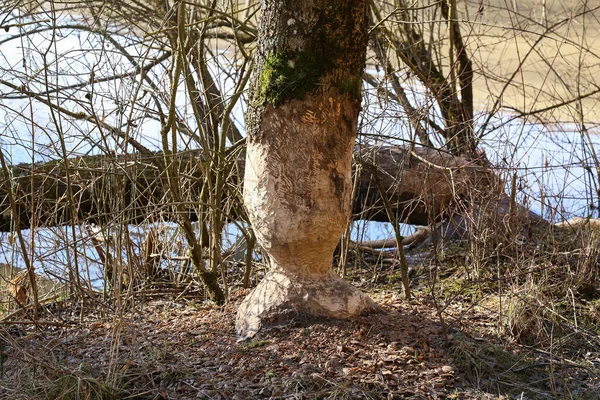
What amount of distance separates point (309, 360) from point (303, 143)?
100cm

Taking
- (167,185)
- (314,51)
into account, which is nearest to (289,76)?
(314,51)

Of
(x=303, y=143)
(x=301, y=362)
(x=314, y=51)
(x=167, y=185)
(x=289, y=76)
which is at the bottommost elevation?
(x=301, y=362)

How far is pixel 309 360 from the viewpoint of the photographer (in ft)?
10.4

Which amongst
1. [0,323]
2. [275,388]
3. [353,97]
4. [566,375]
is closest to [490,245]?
[566,375]

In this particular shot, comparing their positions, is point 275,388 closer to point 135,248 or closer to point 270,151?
point 270,151

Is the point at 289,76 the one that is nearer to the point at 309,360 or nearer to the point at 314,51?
the point at 314,51

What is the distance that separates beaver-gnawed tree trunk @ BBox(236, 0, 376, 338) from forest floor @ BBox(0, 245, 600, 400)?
0.63 ft

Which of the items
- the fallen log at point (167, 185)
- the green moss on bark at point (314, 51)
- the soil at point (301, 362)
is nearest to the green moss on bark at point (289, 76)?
the green moss on bark at point (314, 51)

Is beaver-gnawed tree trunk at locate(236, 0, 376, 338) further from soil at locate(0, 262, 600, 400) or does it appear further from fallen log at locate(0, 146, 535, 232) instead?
fallen log at locate(0, 146, 535, 232)

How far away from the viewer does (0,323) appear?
11.3ft

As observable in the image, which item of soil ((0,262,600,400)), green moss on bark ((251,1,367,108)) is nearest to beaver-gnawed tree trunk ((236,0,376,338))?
green moss on bark ((251,1,367,108))

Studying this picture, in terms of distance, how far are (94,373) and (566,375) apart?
220 centimetres

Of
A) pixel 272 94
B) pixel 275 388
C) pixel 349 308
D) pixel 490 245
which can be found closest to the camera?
pixel 275 388

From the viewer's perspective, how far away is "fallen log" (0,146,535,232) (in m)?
3.80
